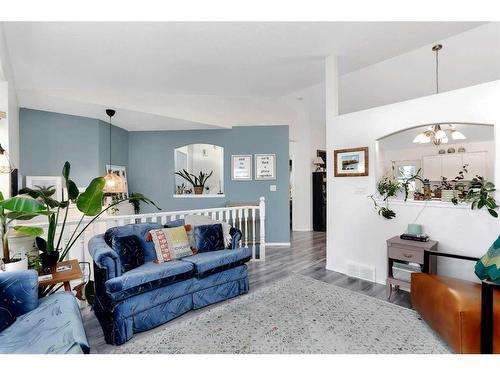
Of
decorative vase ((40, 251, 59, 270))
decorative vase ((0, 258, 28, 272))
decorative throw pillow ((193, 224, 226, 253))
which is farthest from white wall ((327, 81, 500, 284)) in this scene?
decorative vase ((0, 258, 28, 272))

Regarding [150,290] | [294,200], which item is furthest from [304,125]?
[150,290]

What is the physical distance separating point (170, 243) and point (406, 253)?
8.23 feet

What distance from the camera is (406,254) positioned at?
2.59 m

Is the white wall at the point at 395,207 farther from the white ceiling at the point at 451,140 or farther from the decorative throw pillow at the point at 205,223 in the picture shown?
the white ceiling at the point at 451,140

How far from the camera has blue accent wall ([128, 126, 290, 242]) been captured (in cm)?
525

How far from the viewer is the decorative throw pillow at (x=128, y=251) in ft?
7.62

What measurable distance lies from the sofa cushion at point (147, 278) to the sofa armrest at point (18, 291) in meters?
0.46

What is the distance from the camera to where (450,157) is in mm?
6320

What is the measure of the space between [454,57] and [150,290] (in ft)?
16.1

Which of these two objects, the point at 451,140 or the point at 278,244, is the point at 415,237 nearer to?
the point at 278,244

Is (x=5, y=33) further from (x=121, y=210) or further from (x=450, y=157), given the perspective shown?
(x=450, y=157)

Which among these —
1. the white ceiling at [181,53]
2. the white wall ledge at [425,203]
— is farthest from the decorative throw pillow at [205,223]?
the white ceiling at [181,53]

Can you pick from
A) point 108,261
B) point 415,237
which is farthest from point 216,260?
point 415,237
